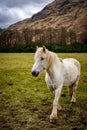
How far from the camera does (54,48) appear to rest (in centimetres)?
6238

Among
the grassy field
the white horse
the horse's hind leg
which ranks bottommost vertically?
the grassy field

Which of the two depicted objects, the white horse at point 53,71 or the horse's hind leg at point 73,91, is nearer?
the white horse at point 53,71

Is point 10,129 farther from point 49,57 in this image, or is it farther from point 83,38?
point 83,38

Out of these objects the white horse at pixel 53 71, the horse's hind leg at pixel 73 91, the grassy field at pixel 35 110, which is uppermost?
the white horse at pixel 53 71

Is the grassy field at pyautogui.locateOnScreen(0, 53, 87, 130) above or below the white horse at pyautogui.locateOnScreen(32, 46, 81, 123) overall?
below

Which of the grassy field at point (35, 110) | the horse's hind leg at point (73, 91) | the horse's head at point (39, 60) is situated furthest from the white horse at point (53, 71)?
the horse's hind leg at point (73, 91)

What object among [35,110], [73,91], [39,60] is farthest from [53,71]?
[73,91]

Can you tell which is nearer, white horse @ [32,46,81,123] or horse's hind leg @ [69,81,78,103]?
white horse @ [32,46,81,123]

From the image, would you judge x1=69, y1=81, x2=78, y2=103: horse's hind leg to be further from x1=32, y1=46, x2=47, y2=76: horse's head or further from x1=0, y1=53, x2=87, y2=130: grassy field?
x1=32, y1=46, x2=47, y2=76: horse's head

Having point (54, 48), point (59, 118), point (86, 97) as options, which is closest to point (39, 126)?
point (59, 118)

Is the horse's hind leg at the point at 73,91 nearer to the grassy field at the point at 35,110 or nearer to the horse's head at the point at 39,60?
the grassy field at the point at 35,110

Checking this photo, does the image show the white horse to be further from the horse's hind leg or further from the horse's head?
the horse's hind leg

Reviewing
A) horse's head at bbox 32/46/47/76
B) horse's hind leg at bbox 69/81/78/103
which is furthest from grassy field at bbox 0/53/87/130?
horse's head at bbox 32/46/47/76

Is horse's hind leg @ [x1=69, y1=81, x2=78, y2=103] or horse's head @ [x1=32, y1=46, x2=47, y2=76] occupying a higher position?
horse's head @ [x1=32, y1=46, x2=47, y2=76]
